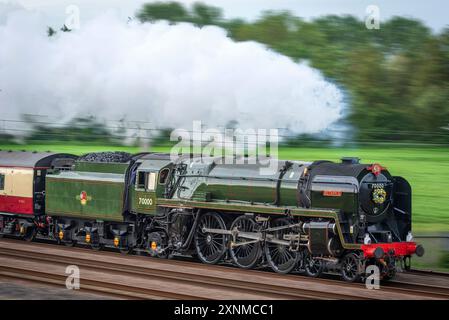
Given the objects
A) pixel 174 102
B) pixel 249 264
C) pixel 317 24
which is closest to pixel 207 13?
pixel 317 24

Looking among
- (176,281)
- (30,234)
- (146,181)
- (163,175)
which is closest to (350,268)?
(176,281)

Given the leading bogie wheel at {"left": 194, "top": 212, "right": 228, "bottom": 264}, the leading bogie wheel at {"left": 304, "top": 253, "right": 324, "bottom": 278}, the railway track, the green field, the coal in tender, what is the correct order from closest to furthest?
the railway track < the leading bogie wheel at {"left": 304, "top": 253, "right": 324, "bottom": 278} < the leading bogie wheel at {"left": 194, "top": 212, "right": 228, "bottom": 264} < the coal in tender < the green field

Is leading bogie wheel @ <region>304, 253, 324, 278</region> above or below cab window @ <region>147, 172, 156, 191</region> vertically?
below

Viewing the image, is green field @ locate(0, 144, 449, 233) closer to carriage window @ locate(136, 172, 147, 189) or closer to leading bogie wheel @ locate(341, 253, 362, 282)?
leading bogie wheel @ locate(341, 253, 362, 282)

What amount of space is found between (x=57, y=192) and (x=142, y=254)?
350 cm

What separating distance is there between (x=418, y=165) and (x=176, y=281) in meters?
18.5

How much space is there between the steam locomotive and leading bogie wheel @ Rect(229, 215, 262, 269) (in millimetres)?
25

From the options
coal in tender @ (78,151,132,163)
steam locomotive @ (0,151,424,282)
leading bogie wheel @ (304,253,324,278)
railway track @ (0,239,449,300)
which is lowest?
railway track @ (0,239,449,300)

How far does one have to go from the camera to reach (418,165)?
33250 millimetres

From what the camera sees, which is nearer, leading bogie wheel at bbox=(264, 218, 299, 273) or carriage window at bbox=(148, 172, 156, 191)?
leading bogie wheel at bbox=(264, 218, 299, 273)

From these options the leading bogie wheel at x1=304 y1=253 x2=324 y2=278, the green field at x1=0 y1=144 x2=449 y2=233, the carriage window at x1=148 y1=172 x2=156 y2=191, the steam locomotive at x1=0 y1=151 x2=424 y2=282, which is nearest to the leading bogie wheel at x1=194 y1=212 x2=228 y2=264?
the steam locomotive at x1=0 y1=151 x2=424 y2=282

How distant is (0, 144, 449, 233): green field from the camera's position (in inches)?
1164

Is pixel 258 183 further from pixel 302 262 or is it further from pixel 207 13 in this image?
pixel 207 13

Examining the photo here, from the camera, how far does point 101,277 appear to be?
17.7m
